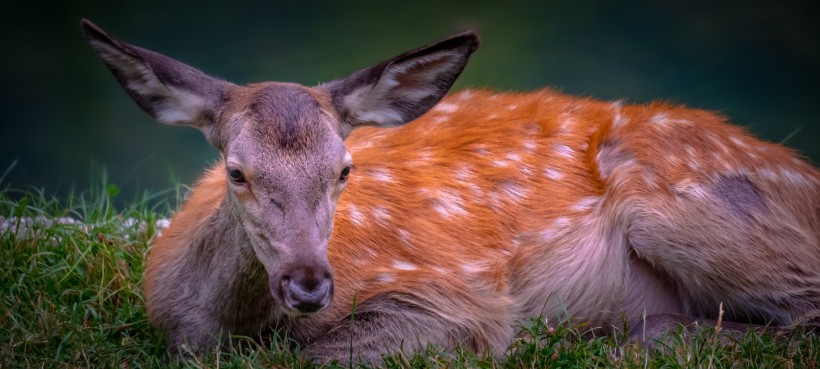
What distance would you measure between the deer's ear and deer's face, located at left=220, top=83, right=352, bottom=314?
0.80 ft

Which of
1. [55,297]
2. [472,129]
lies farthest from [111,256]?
[472,129]

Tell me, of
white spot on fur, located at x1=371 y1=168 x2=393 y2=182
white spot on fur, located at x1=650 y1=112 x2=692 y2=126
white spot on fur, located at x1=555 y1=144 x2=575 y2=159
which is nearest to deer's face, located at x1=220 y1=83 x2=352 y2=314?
white spot on fur, located at x1=371 y1=168 x2=393 y2=182

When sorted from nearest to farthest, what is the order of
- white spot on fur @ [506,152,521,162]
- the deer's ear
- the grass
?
1. the grass
2. the deer's ear
3. white spot on fur @ [506,152,521,162]

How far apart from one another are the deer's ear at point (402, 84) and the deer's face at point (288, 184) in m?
0.24

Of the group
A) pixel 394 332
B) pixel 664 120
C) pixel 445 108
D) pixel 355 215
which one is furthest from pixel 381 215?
pixel 664 120

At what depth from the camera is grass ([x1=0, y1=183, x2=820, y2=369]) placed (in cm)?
503

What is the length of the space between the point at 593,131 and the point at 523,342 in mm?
1565

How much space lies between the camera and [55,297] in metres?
6.12

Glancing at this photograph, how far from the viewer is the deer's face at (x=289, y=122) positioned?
15.2 ft

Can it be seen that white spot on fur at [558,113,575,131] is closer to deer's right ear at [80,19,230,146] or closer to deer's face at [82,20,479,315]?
deer's face at [82,20,479,315]

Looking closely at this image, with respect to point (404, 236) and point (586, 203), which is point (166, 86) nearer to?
point (404, 236)

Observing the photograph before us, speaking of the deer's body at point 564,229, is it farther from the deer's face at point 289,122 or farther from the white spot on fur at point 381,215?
the deer's face at point 289,122

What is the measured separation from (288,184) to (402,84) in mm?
871

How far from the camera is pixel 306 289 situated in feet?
14.7
